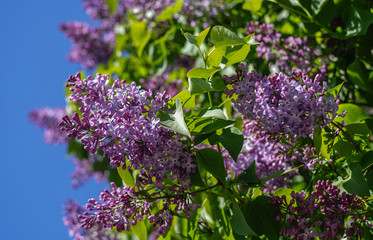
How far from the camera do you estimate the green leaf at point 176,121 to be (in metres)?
1.21

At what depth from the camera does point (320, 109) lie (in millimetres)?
1303

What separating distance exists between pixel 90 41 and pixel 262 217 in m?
2.84

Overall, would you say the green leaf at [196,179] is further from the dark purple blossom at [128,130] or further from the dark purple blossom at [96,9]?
the dark purple blossom at [96,9]

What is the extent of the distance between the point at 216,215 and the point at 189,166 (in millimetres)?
506

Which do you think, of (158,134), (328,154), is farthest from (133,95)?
(328,154)

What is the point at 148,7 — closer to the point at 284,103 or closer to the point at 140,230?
the point at 140,230

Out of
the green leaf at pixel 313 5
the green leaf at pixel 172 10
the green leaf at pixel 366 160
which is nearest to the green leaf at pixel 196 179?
the green leaf at pixel 366 160

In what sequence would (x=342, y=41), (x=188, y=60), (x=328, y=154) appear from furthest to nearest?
(x=188, y=60)
(x=342, y=41)
(x=328, y=154)

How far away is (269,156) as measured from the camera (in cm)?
174

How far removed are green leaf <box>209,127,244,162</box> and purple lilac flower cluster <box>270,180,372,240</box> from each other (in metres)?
0.20

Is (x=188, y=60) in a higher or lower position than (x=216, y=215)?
higher

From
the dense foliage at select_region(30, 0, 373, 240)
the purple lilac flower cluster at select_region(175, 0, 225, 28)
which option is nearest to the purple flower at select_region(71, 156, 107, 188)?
the purple lilac flower cluster at select_region(175, 0, 225, 28)

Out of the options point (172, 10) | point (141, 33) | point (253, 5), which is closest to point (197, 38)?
point (253, 5)

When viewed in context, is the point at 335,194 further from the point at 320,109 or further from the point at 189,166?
the point at 189,166
